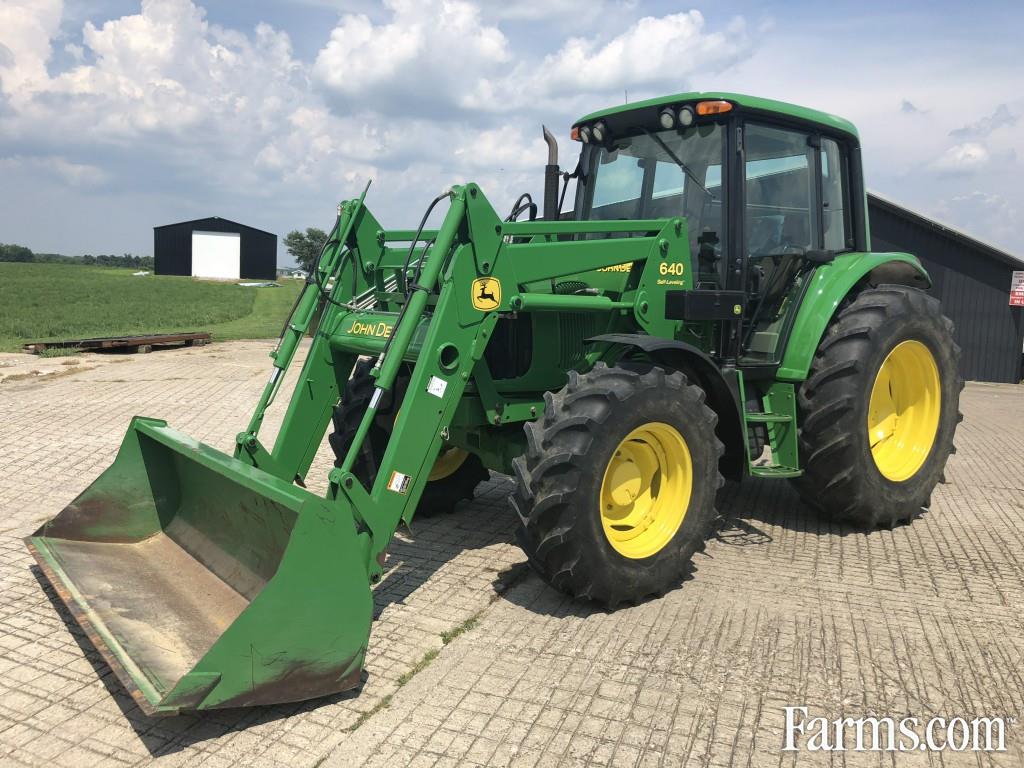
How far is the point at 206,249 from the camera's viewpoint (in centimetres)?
6494

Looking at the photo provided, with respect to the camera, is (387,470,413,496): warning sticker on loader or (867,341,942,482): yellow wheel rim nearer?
(387,470,413,496): warning sticker on loader

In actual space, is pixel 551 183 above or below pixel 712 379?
above

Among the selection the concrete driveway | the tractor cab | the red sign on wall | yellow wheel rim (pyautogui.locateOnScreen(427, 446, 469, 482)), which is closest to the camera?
the concrete driveway

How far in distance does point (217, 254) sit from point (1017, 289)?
6013 cm

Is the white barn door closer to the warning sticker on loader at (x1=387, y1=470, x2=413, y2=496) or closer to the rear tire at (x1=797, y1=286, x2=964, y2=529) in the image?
the rear tire at (x1=797, y1=286, x2=964, y2=529)

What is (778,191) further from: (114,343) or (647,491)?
(114,343)

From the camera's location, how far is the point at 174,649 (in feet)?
10.9

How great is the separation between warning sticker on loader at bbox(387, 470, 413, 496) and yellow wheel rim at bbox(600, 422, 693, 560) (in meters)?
1.03

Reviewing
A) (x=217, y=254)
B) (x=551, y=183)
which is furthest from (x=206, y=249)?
(x=551, y=183)

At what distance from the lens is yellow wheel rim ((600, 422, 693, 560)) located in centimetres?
427

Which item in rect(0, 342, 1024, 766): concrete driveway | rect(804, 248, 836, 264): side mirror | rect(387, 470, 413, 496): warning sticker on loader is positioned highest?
rect(804, 248, 836, 264): side mirror

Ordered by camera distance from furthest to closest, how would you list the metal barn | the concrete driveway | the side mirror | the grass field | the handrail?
the metal barn, the grass field, the side mirror, the handrail, the concrete driveway

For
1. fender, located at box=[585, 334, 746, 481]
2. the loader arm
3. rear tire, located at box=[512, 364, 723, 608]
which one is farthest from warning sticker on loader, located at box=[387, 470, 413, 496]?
fender, located at box=[585, 334, 746, 481]

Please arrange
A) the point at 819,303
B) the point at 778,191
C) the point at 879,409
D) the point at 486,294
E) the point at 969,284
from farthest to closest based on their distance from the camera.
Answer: the point at 969,284, the point at 879,409, the point at 778,191, the point at 819,303, the point at 486,294
